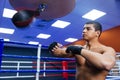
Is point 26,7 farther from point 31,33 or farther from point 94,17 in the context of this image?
point 31,33

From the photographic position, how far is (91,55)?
120 cm

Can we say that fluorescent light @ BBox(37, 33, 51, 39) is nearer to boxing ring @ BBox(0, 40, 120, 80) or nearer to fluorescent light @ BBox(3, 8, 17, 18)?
fluorescent light @ BBox(3, 8, 17, 18)

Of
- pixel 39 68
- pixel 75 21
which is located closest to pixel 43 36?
pixel 75 21

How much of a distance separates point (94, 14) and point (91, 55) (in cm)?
454

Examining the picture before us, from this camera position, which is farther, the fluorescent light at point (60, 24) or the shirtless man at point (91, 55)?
the fluorescent light at point (60, 24)

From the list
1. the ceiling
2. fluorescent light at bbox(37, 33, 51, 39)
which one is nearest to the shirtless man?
the ceiling

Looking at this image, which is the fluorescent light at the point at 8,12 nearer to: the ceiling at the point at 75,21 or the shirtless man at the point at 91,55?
the ceiling at the point at 75,21

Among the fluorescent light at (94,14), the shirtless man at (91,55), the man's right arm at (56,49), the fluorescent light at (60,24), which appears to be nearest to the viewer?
the shirtless man at (91,55)

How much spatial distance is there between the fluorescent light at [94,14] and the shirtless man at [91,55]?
12.3 feet

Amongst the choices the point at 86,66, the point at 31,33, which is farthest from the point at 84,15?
the point at 86,66

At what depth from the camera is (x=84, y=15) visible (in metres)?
5.64

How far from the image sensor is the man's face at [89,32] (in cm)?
162

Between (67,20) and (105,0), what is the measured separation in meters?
1.85

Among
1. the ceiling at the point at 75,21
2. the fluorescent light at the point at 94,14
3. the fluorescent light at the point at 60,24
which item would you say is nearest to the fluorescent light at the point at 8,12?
the ceiling at the point at 75,21
